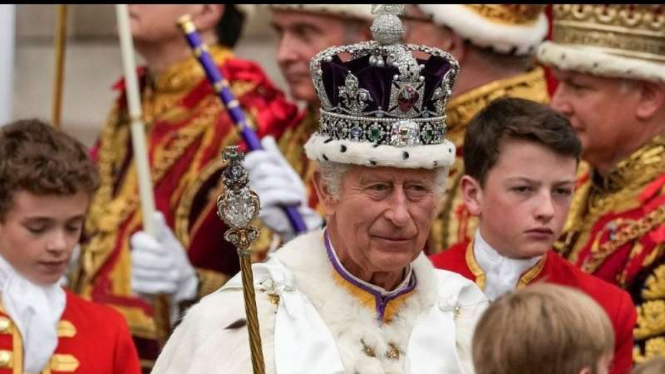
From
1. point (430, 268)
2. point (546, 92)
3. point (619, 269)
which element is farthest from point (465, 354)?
point (546, 92)

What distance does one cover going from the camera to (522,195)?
A: 23.8 feet

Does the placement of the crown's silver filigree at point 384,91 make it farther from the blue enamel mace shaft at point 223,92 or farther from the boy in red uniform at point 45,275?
the blue enamel mace shaft at point 223,92

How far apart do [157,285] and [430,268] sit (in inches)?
105

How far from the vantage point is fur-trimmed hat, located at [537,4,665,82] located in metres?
8.16

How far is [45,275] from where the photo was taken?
7391 mm

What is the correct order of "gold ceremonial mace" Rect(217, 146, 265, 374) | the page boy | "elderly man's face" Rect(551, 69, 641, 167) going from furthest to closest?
"elderly man's face" Rect(551, 69, 641, 167) → "gold ceremonial mace" Rect(217, 146, 265, 374) → the page boy

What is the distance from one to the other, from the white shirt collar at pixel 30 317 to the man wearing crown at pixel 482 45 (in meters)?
1.79

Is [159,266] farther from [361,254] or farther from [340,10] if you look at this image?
[361,254]

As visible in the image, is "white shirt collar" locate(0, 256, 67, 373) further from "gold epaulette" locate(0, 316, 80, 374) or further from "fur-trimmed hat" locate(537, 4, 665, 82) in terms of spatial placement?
"fur-trimmed hat" locate(537, 4, 665, 82)

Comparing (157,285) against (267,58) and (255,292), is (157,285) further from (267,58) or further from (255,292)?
(267,58)

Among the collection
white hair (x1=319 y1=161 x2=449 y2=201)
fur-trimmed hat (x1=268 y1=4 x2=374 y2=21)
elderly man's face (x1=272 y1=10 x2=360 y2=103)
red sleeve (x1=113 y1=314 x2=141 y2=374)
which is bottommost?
red sleeve (x1=113 y1=314 x2=141 y2=374)

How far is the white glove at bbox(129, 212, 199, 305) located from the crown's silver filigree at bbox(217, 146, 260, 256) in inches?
124

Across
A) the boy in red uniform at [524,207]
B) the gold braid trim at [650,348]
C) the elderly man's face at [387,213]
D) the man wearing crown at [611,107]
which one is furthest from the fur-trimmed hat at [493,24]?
the elderly man's face at [387,213]

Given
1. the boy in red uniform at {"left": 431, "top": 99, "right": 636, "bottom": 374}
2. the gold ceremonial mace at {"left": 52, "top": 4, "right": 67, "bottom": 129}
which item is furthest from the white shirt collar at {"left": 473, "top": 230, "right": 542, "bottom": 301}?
the gold ceremonial mace at {"left": 52, "top": 4, "right": 67, "bottom": 129}
